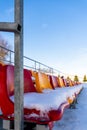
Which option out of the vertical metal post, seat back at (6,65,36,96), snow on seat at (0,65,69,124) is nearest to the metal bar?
the vertical metal post

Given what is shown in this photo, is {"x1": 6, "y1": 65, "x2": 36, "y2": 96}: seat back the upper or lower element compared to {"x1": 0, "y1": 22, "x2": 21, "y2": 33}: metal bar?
lower

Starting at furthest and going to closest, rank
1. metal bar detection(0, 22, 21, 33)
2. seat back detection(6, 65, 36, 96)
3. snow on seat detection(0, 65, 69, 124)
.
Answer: seat back detection(6, 65, 36, 96) < snow on seat detection(0, 65, 69, 124) < metal bar detection(0, 22, 21, 33)

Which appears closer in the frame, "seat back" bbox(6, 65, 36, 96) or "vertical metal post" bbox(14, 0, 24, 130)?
"vertical metal post" bbox(14, 0, 24, 130)

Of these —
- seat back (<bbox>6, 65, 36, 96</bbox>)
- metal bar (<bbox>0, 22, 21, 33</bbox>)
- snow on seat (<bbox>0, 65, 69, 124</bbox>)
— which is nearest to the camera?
metal bar (<bbox>0, 22, 21, 33</bbox>)

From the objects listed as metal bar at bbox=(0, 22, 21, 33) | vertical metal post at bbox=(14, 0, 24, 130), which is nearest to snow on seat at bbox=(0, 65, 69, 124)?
vertical metal post at bbox=(14, 0, 24, 130)

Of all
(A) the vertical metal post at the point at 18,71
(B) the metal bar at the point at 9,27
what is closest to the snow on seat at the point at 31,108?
(A) the vertical metal post at the point at 18,71

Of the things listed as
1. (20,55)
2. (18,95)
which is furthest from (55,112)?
(20,55)

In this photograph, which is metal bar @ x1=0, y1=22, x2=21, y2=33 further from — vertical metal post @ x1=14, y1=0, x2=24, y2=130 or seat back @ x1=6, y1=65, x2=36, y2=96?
seat back @ x1=6, y1=65, x2=36, y2=96

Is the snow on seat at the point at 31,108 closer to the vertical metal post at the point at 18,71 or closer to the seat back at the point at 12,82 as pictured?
the seat back at the point at 12,82

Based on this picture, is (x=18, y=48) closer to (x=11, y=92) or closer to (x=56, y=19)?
(x=11, y=92)

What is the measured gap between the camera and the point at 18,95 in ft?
4.64

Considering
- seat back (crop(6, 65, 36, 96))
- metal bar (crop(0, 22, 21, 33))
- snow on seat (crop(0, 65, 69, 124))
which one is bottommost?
snow on seat (crop(0, 65, 69, 124))

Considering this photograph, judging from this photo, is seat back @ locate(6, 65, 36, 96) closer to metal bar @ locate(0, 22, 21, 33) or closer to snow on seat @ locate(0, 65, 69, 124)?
snow on seat @ locate(0, 65, 69, 124)

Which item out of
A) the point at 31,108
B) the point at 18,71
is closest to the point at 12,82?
the point at 31,108
